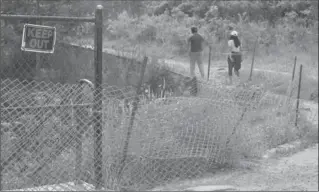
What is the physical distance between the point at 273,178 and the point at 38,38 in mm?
3193

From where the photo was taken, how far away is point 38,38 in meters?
5.93

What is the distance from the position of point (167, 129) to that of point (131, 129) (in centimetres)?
64

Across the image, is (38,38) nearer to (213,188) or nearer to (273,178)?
(213,188)

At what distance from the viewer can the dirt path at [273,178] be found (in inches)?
265

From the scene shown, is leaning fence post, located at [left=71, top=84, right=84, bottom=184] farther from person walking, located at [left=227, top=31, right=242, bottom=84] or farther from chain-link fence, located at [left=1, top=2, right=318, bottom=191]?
person walking, located at [left=227, top=31, right=242, bottom=84]

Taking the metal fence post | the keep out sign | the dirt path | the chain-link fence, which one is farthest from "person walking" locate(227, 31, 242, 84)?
the keep out sign

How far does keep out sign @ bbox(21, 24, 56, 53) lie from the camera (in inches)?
231

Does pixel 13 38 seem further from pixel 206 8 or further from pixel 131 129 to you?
pixel 206 8

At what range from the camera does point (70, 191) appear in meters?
6.02

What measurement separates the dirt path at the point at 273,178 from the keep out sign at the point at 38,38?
78.3 inches

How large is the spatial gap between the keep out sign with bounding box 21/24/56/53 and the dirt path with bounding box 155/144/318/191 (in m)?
1.99

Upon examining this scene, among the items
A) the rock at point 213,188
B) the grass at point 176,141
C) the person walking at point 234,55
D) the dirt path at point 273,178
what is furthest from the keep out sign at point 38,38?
the person walking at point 234,55

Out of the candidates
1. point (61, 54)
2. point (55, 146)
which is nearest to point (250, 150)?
point (55, 146)

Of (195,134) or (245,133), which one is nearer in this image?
(195,134)
